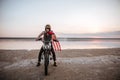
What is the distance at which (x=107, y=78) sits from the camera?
3.05 meters

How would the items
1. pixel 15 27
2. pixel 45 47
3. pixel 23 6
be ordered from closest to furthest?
pixel 45 47 → pixel 23 6 → pixel 15 27

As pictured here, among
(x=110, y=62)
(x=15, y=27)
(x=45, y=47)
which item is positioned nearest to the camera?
(x=45, y=47)

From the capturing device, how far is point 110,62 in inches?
167

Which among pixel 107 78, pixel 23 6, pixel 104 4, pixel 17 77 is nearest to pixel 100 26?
pixel 104 4

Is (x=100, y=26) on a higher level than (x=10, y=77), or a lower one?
higher

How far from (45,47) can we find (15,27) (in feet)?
11.8

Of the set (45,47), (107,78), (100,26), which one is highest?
(100,26)

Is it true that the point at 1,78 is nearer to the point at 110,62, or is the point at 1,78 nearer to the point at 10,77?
the point at 10,77

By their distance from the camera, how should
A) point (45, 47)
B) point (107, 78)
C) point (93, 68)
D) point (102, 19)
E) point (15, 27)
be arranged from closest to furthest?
point (107, 78) < point (45, 47) < point (93, 68) < point (15, 27) < point (102, 19)

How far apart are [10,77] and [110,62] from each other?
2.70m

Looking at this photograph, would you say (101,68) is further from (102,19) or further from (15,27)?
(15,27)

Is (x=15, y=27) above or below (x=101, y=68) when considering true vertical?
above

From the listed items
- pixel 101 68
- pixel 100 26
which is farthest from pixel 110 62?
pixel 100 26

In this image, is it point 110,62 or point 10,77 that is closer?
point 10,77
